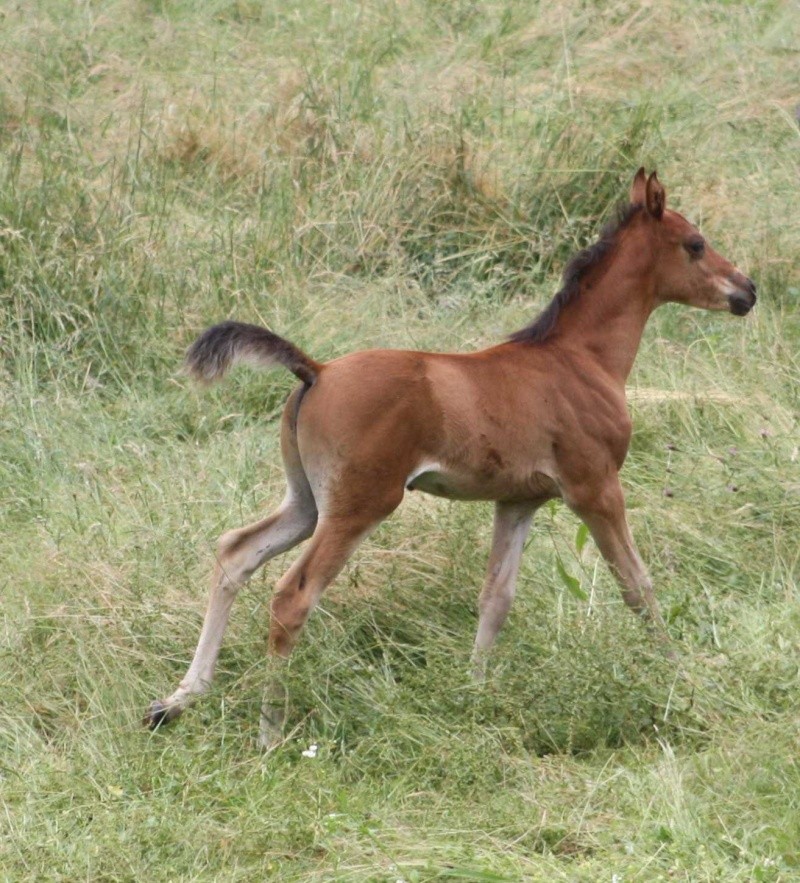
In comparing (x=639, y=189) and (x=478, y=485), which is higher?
(x=639, y=189)

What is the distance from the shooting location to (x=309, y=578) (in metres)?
5.22

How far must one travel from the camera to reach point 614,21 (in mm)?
11594

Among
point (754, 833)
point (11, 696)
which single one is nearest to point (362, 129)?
point (11, 696)

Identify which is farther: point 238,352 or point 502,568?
point 502,568

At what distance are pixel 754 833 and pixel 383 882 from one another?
0.97 meters

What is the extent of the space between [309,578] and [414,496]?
4.72ft

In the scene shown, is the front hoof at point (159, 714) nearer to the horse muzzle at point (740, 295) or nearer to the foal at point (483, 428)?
the foal at point (483, 428)

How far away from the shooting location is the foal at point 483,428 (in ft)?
17.2

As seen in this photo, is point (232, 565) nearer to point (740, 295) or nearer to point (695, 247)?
point (695, 247)

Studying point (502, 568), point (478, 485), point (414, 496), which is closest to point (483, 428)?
point (478, 485)

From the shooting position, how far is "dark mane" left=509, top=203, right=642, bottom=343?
599 cm

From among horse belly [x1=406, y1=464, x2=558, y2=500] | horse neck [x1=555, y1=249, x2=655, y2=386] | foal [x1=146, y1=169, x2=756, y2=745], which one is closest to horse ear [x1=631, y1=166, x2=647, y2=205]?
foal [x1=146, y1=169, x2=756, y2=745]

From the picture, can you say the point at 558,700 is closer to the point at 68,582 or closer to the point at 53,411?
the point at 68,582

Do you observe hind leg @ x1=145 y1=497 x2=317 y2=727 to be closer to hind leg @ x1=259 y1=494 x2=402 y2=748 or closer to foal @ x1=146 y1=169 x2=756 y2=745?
foal @ x1=146 y1=169 x2=756 y2=745
